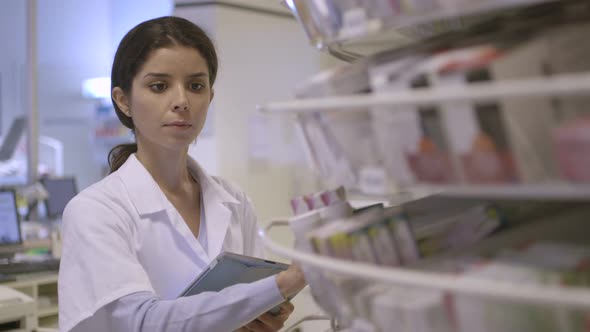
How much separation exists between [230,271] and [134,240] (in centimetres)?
29

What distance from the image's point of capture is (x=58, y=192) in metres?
4.62

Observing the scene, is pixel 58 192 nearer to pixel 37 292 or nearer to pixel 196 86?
pixel 37 292

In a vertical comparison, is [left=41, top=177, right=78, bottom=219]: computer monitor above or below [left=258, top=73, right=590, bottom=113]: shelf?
below

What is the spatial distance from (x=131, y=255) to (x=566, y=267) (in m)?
1.00

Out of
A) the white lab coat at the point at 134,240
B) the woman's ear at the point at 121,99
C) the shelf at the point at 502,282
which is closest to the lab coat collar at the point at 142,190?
the white lab coat at the point at 134,240

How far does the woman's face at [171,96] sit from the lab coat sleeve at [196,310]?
15.3 inches

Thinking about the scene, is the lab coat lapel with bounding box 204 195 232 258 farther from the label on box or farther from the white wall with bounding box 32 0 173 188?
the white wall with bounding box 32 0 173 188

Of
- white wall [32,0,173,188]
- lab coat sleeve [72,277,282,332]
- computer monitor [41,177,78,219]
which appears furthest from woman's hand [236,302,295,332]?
white wall [32,0,173,188]

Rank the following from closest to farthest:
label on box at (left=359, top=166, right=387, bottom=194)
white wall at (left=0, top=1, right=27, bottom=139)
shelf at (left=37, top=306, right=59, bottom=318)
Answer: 1. label on box at (left=359, top=166, right=387, bottom=194)
2. shelf at (left=37, top=306, right=59, bottom=318)
3. white wall at (left=0, top=1, right=27, bottom=139)

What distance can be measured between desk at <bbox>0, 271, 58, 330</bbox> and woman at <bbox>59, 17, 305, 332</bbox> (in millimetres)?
1483

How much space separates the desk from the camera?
2906 millimetres

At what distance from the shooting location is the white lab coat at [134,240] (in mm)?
1280

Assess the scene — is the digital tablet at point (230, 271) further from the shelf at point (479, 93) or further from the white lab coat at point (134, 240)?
the shelf at point (479, 93)

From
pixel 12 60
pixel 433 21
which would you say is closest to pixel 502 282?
pixel 433 21
